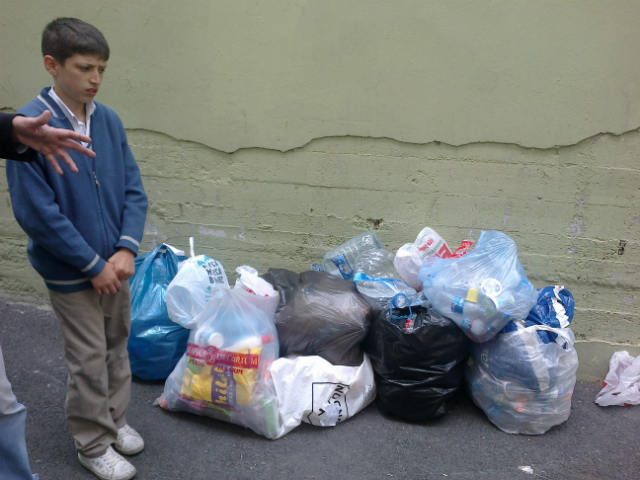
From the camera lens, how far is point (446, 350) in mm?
2539

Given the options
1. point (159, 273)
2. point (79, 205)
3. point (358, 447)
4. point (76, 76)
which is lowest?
point (358, 447)

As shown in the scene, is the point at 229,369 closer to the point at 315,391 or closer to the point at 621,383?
the point at 315,391

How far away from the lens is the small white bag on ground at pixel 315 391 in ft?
8.24

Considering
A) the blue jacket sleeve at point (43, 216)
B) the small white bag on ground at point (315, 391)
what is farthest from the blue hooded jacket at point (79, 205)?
the small white bag on ground at point (315, 391)

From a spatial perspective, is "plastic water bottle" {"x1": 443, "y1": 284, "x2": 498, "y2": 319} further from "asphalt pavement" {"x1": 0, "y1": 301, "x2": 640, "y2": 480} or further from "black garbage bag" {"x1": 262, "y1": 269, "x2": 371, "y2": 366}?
"asphalt pavement" {"x1": 0, "y1": 301, "x2": 640, "y2": 480}

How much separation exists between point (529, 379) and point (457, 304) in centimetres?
52

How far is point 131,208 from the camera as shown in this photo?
218 cm

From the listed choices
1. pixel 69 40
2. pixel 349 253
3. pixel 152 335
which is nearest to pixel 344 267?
pixel 349 253

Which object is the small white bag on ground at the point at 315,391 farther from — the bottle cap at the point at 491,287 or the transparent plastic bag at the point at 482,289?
the bottle cap at the point at 491,287

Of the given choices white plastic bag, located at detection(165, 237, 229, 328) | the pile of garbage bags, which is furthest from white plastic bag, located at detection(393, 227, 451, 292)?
white plastic bag, located at detection(165, 237, 229, 328)

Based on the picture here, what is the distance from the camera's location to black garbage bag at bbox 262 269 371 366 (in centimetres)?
266

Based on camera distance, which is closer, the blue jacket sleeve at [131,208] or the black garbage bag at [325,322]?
the blue jacket sleeve at [131,208]

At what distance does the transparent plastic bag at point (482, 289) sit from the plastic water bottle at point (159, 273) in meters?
1.55

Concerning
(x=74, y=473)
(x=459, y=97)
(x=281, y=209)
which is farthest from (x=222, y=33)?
(x=74, y=473)
